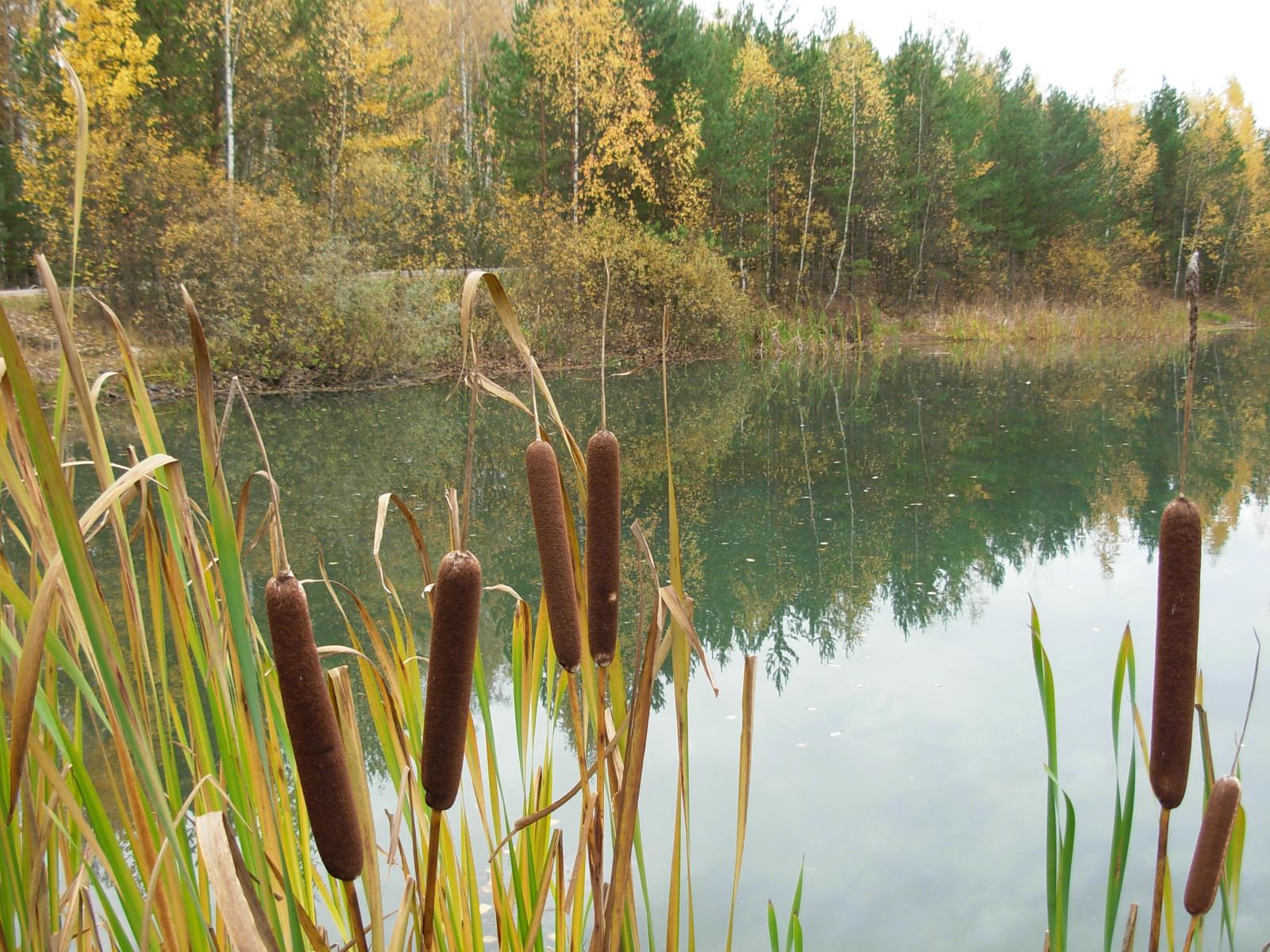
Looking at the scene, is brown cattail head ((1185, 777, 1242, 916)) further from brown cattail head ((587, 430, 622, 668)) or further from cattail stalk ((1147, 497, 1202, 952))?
brown cattail head ((587, 430, 622, 668))

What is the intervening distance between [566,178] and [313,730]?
20347 mm

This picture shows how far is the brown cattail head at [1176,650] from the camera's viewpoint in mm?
666

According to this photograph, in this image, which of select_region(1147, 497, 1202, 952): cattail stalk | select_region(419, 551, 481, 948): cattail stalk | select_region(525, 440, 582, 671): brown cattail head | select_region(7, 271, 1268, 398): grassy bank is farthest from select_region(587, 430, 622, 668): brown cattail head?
select_region(7, 271, 1268, 398): grassy bank

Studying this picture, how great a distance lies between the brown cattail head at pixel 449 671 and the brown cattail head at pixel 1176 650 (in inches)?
16.8

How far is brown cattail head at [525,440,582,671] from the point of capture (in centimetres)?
71

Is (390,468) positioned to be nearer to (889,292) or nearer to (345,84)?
(345,84)

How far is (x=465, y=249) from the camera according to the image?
2109 centimetres

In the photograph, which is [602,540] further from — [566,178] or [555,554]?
[566,178]

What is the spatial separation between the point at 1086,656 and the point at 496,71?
19.4 m

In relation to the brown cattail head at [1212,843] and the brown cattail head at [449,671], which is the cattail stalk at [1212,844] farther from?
the brown cattail head at [449,671]

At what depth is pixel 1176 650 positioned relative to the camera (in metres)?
0.68

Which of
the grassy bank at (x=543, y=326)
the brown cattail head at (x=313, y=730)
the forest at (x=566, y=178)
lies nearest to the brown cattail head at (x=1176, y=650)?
the brown cattail head at (x=313, y=730)

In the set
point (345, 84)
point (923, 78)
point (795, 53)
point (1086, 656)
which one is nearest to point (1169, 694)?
point (1086, 656)

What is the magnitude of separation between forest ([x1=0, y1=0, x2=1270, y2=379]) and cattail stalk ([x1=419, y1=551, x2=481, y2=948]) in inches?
223
